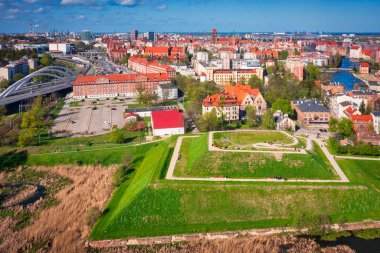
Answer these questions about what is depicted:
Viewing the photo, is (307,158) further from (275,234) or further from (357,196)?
(275,234)

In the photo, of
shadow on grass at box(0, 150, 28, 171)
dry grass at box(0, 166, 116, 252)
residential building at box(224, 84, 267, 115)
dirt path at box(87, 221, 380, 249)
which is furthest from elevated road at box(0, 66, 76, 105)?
dirt path at box(87, 221, 380, 249)

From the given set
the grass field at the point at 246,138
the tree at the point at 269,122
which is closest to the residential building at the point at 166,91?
the tree at the point at 269,122

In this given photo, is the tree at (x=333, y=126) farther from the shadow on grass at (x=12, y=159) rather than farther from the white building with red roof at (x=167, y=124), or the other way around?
the shadow on grass at (x=12, y=159)

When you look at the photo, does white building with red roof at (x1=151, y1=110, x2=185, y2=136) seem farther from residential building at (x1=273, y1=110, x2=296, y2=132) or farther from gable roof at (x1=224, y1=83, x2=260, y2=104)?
gable roof at (x1=224, y1=83, x2=260, y2=104)

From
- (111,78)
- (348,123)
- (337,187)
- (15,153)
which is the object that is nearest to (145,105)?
(111,78)

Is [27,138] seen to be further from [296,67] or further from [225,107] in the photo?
[296,67]

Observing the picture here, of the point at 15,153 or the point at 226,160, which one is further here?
the point at 15,153
